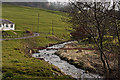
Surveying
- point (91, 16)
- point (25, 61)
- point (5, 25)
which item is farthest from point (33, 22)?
point (91, 16)

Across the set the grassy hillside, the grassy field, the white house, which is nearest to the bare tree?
the grassy field

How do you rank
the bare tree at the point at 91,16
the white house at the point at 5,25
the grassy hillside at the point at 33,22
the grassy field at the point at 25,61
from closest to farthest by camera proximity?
the bare tree at the point at 91,16 < the grassy field at the point at 25,61 < the white house at the point at 5,25 < the grassy hillside at the point at 33,22

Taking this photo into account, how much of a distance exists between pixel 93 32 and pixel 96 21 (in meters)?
0.88

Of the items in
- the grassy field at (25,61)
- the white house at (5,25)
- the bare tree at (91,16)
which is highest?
the bare tree at (91,16)

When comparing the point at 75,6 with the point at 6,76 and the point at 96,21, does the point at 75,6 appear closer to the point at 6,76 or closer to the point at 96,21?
the point at 96,21

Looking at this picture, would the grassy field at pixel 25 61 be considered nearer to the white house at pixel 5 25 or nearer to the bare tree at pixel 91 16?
the bare tree at pixel 91 16

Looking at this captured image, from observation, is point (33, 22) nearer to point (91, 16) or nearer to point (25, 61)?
point (25, 61)

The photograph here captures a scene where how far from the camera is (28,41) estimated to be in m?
39.8

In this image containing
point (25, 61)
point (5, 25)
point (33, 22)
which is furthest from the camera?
point (33, 22)

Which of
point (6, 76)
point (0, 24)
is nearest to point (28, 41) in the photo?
point (0, 24)

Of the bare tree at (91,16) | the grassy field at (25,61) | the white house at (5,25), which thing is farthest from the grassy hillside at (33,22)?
the bare tree at (91,16)

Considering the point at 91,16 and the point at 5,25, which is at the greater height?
the point at 91,16

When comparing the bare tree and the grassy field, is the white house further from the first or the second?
the bare tree

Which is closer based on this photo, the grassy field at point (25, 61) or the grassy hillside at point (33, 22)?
the grassy field at point (25, 61)
